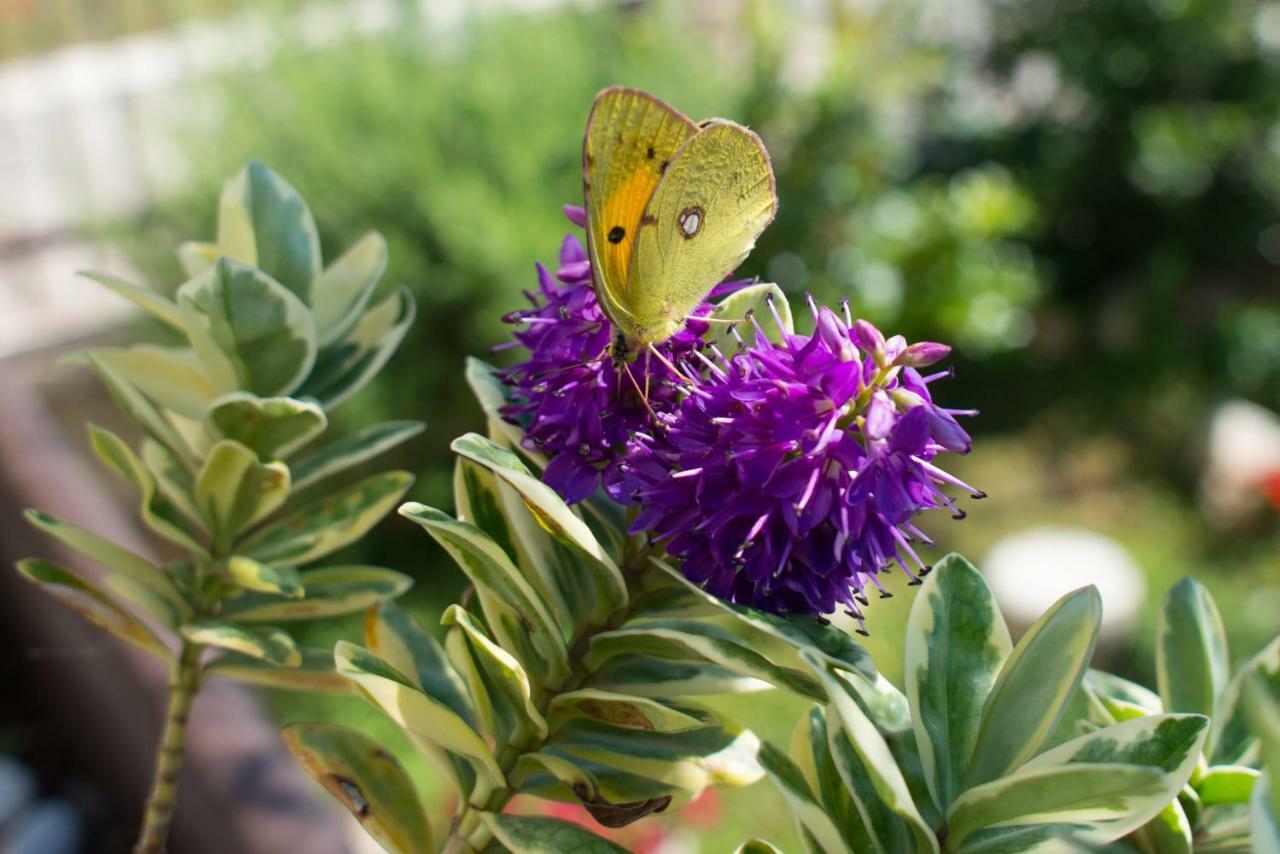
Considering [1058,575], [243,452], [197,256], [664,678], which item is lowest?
[1058,575]

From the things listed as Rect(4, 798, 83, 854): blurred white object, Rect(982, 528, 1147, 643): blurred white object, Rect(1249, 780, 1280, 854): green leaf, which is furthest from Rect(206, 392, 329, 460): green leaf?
Rect(982, 528, 1147, 643): blurred white object

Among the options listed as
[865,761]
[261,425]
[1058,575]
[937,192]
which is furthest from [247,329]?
[937,192]

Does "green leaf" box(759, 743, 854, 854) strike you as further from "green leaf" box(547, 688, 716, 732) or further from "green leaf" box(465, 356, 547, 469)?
"green leaf" box(465, 356, 547, 469)

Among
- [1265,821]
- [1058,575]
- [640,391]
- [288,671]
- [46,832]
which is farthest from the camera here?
[1058,575]

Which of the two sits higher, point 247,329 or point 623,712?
point 247,329

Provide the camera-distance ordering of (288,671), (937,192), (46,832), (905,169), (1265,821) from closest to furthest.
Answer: (1265,821) → (288,671) → (46,832) → (937,192) → (905,169)

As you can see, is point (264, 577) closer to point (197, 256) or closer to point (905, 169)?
point (197, 256)
